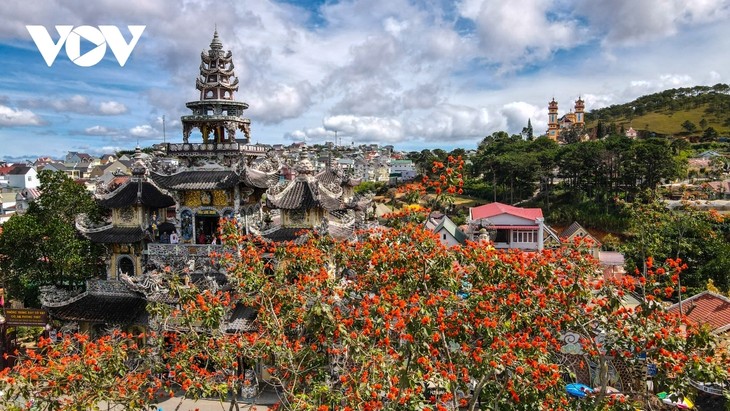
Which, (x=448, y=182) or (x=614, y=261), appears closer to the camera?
(x=448, y=182)

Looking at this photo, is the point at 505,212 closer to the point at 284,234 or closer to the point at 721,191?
the point at 284,234

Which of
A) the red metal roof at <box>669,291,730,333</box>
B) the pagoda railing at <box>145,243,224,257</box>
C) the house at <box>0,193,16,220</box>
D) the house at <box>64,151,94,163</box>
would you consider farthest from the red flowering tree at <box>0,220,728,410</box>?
the house at <box>64,151,94,163</box>

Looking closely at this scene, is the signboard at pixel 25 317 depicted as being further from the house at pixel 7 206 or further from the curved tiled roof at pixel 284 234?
the house at pixel 7 206

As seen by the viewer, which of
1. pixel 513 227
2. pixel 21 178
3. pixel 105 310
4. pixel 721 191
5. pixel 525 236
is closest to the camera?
pixel 105 310

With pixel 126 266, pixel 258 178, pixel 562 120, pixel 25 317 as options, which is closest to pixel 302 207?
pixel 258 178

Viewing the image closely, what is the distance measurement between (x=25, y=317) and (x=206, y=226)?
8.53 m

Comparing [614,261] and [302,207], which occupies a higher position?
[302,207]

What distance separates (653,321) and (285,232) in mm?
16069

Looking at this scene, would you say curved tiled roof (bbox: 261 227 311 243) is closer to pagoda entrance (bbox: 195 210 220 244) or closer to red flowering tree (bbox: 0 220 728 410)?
pagoda entrance (bbox: 195 210 220 244)

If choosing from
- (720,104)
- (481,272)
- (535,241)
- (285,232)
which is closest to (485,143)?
(720,104)

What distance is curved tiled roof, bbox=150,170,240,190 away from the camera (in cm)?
2266

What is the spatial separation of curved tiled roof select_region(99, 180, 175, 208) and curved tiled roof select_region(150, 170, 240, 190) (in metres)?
1.21

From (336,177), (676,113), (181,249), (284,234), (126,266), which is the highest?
(676,113)

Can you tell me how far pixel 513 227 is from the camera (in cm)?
4372
